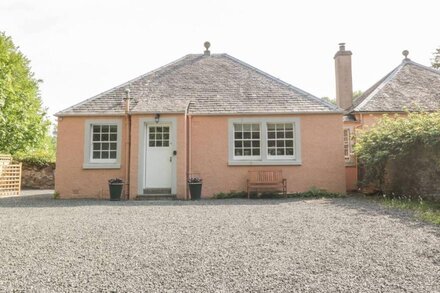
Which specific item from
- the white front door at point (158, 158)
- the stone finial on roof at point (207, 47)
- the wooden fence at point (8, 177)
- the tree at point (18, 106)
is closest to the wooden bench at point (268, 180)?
the white front door at point (158, 158)

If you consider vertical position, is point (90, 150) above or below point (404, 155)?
above

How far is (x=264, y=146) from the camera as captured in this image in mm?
12781

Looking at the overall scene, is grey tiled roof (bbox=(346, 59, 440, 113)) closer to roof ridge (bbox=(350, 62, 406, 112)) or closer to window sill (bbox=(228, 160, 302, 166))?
roof ridge (bbox=(350, 62, 406, 112))

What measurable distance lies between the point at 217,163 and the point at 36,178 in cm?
1331

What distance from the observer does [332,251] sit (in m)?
4.75

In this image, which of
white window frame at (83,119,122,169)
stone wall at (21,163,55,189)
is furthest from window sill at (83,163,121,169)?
stone wall at (21,163,55,189)

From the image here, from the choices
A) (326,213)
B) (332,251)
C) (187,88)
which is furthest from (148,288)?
(187,88)

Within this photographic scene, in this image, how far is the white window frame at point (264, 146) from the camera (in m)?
12.6

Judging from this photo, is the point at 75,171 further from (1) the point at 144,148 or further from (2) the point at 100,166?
(1) the point at 144,148

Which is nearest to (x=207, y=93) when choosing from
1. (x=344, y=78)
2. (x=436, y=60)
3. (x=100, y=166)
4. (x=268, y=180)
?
(x=268, y=180)

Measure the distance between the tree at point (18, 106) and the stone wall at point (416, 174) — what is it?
2064cm

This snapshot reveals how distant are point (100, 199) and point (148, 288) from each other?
9412mm

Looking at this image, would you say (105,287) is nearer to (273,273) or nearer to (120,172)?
(273,273)

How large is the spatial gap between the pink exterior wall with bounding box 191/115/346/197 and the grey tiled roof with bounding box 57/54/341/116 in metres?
0.69
